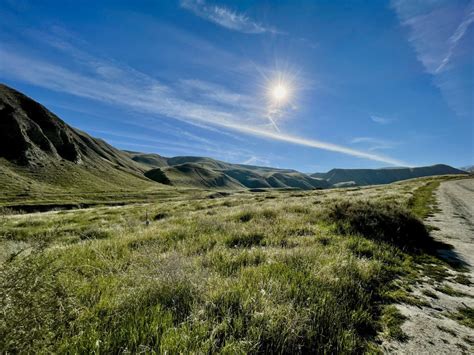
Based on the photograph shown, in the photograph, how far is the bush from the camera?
8539mm

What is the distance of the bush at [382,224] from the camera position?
28.0 feet

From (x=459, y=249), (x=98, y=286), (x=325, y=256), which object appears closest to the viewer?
(x=98, y=286)

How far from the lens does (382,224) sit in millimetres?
9422

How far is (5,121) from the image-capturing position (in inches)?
4478

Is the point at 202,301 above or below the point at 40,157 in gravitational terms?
above

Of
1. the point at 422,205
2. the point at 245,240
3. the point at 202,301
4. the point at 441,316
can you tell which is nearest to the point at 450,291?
the point at 441,316

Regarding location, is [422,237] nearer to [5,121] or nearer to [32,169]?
[32,169]

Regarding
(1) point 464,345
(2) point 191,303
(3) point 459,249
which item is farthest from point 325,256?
(3) point 459,249

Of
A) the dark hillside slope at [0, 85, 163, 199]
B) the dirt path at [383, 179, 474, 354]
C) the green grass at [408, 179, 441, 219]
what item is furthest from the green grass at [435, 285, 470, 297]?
the dark hillside slope at [0, 85, 163, 199]

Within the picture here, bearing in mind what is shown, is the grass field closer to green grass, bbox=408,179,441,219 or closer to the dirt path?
the dirt path

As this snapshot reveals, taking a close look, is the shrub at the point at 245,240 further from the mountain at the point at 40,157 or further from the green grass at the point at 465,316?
the mountain at the point at 40,157

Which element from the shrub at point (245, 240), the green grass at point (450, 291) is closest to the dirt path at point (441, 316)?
the green grass at point (450, 291)

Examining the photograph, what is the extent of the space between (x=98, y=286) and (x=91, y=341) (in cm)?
150

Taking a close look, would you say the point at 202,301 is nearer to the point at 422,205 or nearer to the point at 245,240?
the point at 245,240
